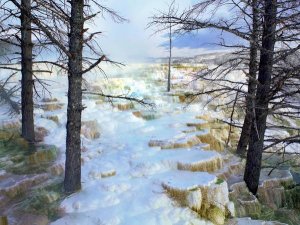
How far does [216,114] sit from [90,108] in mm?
6513

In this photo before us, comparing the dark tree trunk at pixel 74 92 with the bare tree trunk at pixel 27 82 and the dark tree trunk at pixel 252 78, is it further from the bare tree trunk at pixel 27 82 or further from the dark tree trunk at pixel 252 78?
the dark tree trunk at pixel 252 78

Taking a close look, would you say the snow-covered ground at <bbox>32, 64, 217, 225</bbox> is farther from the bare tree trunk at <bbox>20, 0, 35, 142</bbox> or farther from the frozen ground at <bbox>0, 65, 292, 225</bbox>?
the bare tree trunk at <bbox>20, 0, 35, 142</bbox>

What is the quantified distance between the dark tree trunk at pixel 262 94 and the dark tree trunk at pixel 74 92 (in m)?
3.65

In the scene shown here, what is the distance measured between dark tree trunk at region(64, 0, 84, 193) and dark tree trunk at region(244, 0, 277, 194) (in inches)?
144

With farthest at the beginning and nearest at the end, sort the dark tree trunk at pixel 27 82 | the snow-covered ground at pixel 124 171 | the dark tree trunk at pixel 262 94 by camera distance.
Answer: the dark tree trunk at pixel 27 82 < the dark tree trunk at pixel 262 94 < the snow-covered ground at pixel 124 171

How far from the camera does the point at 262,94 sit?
830cm

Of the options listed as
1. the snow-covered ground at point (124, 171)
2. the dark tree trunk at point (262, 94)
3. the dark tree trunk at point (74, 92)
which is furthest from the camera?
the dark tree trunk at point (262, 94)

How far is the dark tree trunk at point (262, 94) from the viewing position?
785 centimetres

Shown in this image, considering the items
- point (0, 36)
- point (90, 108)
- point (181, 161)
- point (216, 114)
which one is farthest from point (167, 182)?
point (216, 114)

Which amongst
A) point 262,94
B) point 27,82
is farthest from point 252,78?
point 27,82

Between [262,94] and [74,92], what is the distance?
407 centimetres

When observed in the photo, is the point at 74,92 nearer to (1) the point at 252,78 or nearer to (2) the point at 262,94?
(1) the point at 252,78

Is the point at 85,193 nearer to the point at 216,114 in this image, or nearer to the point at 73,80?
the point at 73,80

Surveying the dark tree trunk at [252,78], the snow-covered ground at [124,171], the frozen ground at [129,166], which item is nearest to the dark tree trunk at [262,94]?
the dark tree trunk at [252,78]
